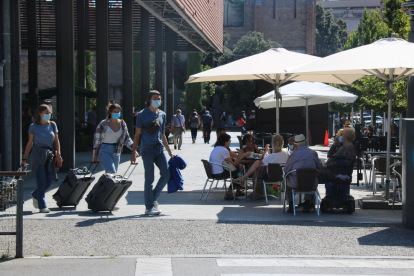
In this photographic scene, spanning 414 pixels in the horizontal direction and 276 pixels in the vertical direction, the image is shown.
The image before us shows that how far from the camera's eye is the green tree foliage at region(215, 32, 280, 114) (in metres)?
56.3

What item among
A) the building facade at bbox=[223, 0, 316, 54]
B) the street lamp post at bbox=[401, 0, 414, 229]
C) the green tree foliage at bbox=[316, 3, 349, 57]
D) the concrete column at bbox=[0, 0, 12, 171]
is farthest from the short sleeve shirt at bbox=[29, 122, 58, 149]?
the green tree foliage at bbox=[316, 3, 349, 57]

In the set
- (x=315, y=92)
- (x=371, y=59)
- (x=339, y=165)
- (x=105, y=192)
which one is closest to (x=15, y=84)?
(x=105, y=192)

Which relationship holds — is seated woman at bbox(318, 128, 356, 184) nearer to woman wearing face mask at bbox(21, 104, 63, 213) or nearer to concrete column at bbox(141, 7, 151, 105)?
woman wearing face mask at bbox(21, 104, 63, 213)

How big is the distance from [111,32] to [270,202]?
2248 centimetres

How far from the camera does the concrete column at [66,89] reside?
14086 millimetres

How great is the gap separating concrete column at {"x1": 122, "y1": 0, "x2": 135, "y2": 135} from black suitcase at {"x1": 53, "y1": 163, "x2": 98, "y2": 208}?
35.2ft

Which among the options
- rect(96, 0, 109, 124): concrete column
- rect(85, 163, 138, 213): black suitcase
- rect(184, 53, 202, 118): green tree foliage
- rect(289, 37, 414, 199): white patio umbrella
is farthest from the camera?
rect(184, 53, 202, 118): green tree foliage

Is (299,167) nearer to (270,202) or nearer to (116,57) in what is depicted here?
(270,202)

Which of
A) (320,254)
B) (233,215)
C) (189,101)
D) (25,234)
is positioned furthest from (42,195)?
(189,101)

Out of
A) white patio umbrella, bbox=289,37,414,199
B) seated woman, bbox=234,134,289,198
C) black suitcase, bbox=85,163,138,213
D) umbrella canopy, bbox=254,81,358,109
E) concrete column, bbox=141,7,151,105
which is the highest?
concrete column, bbox=141,7,151,105

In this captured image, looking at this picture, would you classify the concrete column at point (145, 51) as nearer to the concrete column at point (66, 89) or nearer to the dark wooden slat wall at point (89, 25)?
the dark wooden slat wall at point (89, 25)

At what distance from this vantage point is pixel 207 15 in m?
25.8

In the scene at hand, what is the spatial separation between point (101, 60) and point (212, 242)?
13430mm

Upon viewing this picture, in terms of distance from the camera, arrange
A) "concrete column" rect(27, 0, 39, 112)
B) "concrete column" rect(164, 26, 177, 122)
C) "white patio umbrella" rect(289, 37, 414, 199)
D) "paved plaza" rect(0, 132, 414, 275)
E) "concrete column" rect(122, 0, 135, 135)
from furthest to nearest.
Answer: "concrete column" rect(164, 26, 177, 122) → "concrete column" rect(27, 0, 39, 112) → "concrete column" rect(122, 0, 135, 135) → "white patio umbrella" rect(289, 37, 414, 199) → "paved plaza" rect(0, 132, 414, 275)
